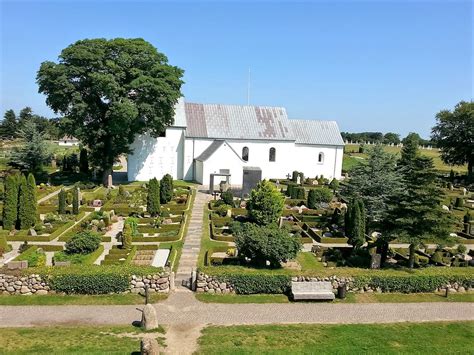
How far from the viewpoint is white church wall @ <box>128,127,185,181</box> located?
44.3 m

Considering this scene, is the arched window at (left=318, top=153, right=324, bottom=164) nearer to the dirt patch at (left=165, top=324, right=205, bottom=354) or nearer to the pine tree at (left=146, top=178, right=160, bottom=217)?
the pine tree at (left=146, top=178, right=160, bottom=217)

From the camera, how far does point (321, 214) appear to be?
32.3m

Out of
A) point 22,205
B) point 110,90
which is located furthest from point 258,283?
point 110,90

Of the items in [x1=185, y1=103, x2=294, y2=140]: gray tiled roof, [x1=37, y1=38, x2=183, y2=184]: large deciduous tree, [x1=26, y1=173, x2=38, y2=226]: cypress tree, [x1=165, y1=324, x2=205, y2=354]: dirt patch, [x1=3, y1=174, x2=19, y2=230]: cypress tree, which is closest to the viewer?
[x1=165, y1=324, x2=205, y2=354]: dirt patch

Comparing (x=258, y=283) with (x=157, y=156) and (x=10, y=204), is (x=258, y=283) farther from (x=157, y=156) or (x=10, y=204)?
(x=157, y=156)

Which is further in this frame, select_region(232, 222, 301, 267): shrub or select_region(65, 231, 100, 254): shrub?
select_region(65, 231, 100, 254): shrub

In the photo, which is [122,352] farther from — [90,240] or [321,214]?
[321,214]

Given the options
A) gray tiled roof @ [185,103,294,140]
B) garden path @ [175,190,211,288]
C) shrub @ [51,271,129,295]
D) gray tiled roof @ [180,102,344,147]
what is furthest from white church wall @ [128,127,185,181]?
shrub @ [51,271,129,295]

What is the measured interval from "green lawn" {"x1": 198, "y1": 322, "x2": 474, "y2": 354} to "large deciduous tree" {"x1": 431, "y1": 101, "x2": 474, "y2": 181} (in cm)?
4842

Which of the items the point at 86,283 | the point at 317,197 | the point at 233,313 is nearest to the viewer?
the point at 233,313

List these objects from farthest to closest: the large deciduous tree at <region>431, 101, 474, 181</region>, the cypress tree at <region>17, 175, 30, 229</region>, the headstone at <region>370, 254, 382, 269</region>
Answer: the large deciduous tree at <region>431, 101, 474, 181</region> < the cypress tree at <region>17, 175, 30, 229</region> < the headstone at <region>370, 254, 382, 269</region>

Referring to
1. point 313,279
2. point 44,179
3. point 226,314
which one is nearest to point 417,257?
point 313,279

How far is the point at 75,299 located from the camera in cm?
1595

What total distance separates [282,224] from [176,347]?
16.7 m
